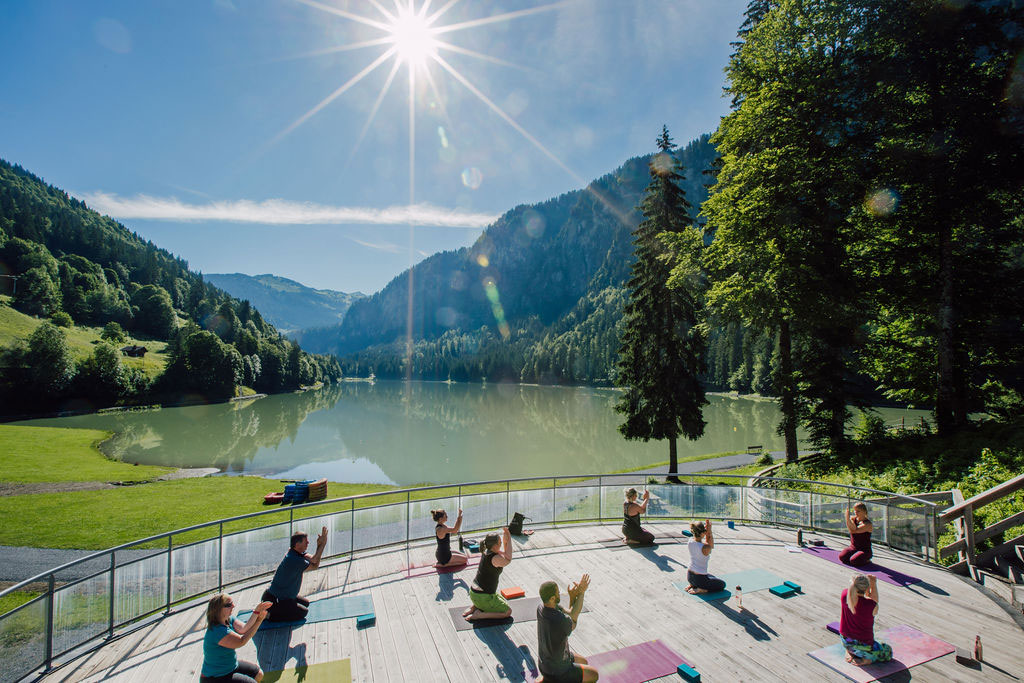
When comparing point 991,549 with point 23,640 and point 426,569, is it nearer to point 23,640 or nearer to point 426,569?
point 426,569

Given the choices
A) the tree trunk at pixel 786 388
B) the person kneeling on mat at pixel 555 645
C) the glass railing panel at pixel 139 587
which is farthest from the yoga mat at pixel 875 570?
the glass railing panel at pixel 139 587

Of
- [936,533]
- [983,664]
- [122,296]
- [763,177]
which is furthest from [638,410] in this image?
[122,296]

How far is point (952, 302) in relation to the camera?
18422 millimetres

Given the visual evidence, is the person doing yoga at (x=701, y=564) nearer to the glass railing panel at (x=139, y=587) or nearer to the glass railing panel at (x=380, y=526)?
the glass railing panel at (x=380, y=526)

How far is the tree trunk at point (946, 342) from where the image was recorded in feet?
59.2

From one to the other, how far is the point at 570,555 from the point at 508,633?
3964 mm

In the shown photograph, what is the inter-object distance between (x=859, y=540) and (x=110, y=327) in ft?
489

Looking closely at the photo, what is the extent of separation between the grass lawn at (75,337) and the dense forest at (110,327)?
7.09ft

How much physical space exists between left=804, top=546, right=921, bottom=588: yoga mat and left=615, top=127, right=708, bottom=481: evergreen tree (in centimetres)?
1474

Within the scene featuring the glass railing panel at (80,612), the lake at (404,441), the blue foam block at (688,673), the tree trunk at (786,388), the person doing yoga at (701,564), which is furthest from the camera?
the lake at (404,441)

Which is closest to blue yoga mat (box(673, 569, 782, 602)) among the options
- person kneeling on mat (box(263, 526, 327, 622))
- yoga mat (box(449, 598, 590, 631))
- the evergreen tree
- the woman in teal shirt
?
yoga mat (box(449, 598, 590, 631))

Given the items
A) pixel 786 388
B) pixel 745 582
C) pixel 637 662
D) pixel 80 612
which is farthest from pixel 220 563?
pixel 786 388

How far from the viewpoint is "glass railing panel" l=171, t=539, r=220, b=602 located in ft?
28.3

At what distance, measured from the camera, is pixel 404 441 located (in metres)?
56.5
